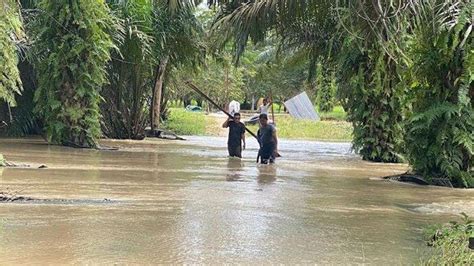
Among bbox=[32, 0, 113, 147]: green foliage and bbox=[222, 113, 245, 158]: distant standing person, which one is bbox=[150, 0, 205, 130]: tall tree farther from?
bbox=[222, 113, 245, 158]: distant standing person

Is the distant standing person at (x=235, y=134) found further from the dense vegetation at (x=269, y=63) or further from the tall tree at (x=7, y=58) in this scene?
the tall tree at (x=7, y=58)

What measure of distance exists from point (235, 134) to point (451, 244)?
12.3 meters

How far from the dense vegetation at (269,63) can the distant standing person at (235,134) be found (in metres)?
1.72

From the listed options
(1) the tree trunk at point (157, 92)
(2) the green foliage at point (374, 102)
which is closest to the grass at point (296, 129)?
(1) the tree trunk at point (157, 92)

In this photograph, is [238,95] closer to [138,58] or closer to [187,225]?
[138,58]

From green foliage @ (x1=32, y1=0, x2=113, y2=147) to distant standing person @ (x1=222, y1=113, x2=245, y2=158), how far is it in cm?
425

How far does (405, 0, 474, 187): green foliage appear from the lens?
12055mm

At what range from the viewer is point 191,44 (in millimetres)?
25203

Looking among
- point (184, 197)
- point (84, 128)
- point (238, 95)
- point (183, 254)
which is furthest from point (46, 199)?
point (238, 95)

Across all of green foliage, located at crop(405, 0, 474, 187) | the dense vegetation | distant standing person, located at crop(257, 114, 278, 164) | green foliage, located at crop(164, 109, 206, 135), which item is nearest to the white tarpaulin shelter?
green foliage, located at crop(164, 109, 206, 135)

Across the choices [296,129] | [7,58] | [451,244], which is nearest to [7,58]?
[7,58]

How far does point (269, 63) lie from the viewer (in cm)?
3130

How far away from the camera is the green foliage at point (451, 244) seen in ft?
17.3

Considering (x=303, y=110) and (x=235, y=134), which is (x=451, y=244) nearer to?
(x=235, y=134)
